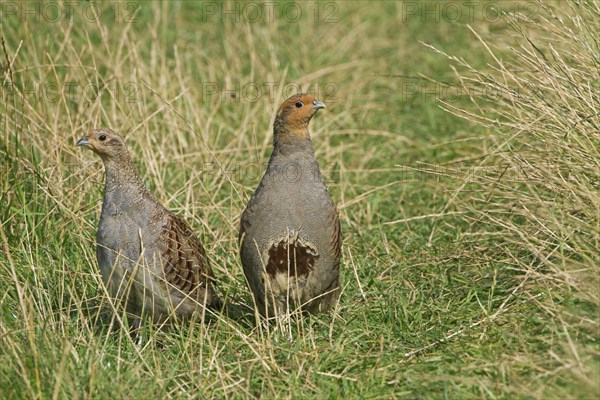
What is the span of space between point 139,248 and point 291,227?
2.62ft

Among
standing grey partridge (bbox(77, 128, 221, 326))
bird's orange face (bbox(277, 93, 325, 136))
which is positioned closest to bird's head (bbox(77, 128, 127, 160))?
standing grey partridge (bbox(77, 128, 221, 326))

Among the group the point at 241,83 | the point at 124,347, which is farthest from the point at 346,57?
the point at 124,347

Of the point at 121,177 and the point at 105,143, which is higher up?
the point at 105,143

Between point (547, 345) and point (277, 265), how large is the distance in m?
1.47

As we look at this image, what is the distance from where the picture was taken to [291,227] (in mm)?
5043

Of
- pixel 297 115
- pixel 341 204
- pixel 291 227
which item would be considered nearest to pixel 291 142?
pixel 297 115

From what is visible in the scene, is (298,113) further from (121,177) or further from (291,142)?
(121,177)

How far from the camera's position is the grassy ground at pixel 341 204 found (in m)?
4.41

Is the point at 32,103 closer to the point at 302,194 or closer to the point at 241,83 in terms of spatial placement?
the point at 241,83

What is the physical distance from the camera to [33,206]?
5996 millimetres

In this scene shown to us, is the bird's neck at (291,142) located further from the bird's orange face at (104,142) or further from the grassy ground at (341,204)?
the bird's orange face at (104,142)

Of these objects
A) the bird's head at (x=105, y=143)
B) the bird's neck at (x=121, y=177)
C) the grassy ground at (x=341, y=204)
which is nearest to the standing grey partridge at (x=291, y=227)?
the grassy ground at (x=341, y=204)

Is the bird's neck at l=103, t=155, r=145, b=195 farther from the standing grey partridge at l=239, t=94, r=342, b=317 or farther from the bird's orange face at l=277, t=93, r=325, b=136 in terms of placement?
the bird's orange face at l=277, t=93, r=325, b=136

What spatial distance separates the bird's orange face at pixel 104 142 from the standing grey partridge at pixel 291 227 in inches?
30.5
